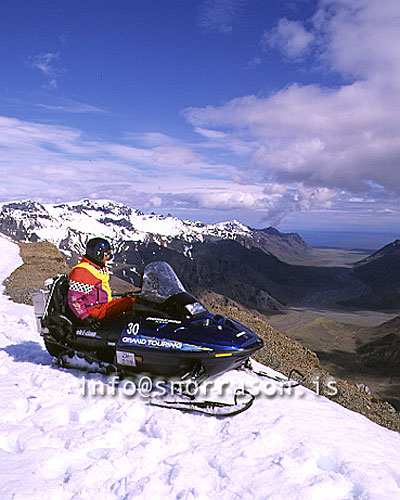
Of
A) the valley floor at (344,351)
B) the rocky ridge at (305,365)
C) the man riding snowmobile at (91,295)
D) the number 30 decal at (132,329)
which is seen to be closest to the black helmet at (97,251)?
the man riding snowmobile at (91,295)

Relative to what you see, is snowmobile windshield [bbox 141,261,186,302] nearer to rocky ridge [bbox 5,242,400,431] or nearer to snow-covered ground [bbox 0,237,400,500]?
snow-covered ground [bbox 0,237,400,500]

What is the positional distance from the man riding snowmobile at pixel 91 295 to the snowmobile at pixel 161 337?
0.78ft

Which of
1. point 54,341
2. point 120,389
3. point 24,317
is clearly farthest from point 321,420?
point 24,317

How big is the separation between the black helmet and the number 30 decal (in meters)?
1.65

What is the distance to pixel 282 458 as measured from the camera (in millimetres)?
4535

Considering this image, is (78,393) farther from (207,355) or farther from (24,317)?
(24,317)

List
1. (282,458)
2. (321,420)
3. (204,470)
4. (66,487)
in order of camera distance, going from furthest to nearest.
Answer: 1. (321,420)
2. (282,458)
3. (204,470)
4. (66,487)

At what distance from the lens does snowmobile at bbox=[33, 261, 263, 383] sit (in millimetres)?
5996

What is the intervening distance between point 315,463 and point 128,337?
12.0ft

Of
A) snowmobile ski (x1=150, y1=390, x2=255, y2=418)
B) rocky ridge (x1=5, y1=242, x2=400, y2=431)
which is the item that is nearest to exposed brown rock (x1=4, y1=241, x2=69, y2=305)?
rocky ridge (x1=5, y1=242, x2=400, y2=431)

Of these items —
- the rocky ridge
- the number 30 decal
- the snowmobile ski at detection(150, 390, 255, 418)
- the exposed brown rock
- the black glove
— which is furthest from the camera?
the exposed brown rock

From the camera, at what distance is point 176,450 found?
4.64m

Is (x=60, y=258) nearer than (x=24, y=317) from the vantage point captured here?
No

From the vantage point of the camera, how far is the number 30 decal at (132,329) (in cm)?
644
